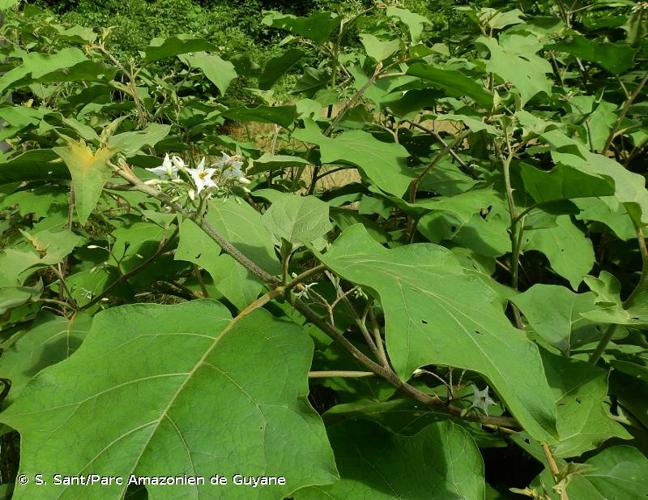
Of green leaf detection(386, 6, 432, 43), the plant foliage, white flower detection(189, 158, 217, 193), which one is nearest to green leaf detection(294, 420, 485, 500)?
the plant foliage

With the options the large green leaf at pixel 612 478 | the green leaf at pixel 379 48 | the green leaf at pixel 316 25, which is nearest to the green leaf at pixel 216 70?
the green leaf at pixel 316 25

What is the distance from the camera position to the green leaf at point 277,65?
2328 millimetres

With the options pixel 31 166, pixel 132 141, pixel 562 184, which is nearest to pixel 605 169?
pixel 562 184

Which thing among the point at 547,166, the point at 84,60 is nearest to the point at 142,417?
the point at 84,60

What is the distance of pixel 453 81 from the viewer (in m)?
1.78

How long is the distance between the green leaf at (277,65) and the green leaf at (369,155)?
0.52 metres

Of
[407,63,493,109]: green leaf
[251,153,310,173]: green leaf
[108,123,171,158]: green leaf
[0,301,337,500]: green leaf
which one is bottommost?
[0,301,337,500]: green leaf

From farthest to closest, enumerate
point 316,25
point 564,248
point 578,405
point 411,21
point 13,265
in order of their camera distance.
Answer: point 316,25, point 411,21, point 564,248, point 13,265, point 578,405

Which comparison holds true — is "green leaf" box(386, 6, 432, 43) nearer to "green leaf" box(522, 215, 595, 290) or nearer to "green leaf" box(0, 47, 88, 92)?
"green leaf" box(522, 215, 595, 290)

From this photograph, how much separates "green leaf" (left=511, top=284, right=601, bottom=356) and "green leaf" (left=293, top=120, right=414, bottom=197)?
45 cm

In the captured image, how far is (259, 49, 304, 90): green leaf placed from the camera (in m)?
2.33

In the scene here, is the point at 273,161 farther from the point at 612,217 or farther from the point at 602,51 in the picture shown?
A: the point at 602,51

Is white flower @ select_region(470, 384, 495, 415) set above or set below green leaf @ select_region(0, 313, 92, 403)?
above

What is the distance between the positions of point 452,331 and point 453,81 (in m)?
1.12
